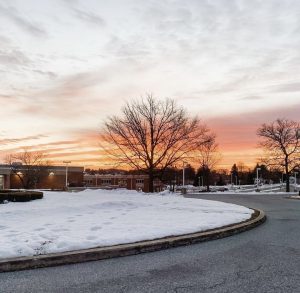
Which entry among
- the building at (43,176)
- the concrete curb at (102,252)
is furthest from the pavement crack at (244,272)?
the building at (43,176)

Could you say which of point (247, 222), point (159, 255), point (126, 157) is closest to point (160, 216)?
point (247, 222)

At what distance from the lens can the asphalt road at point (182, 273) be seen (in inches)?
247

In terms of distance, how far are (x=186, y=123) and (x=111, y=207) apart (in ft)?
64.2

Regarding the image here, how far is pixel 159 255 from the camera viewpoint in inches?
340

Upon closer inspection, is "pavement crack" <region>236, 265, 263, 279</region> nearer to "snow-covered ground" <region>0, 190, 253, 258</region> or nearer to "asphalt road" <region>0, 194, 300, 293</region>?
"asphalt road" <region>0, 194, 300, 293</region>

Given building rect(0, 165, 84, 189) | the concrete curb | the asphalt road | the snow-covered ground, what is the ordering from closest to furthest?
the asphalt road < the concrete curb < the snow-covered ground < building rect(0, 165, 84, 189)

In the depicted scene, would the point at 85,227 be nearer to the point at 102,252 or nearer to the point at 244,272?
the point at 102,252

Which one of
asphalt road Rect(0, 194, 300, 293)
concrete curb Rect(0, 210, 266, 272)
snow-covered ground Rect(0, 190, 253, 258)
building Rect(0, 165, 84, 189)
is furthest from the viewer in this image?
building Rect(0, 165, 84, 189)

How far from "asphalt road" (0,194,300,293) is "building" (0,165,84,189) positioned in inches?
2522

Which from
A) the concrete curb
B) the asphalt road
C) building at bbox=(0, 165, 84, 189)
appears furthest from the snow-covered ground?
building at bbox=(0, 165, 84, 189)

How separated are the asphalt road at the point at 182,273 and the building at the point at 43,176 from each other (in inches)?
2522

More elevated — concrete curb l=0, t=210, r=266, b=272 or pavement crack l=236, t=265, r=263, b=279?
concrete curb l=0, t=210, r=266, b=272

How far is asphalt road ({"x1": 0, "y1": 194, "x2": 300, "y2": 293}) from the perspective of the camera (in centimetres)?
629

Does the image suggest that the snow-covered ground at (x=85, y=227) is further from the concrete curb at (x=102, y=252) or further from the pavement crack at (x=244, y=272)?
the pavement crack at (x=244, y=272)
